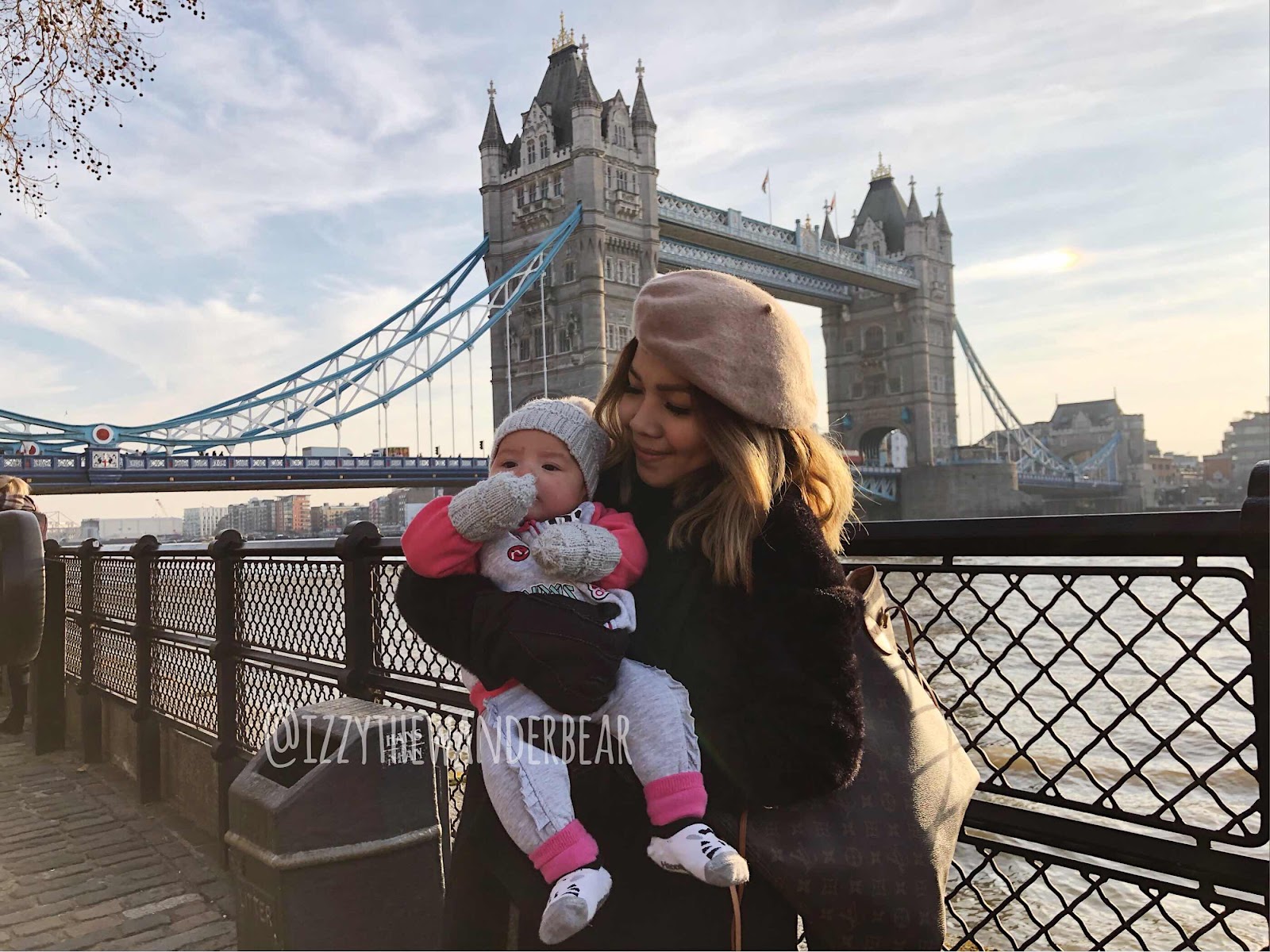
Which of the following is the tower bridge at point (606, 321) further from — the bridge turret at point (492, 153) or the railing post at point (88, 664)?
the railing post at point (88, 664)

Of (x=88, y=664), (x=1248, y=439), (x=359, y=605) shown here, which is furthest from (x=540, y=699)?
(x=1248, y=439)

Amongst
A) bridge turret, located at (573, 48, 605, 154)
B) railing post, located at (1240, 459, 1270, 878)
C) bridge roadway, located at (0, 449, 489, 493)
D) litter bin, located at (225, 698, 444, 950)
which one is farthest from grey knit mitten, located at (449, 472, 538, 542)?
bridge turret, located at (573, 48, 605, 154)

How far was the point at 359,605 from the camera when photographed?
2510 mm

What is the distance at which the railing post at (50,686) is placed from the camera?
4523mm

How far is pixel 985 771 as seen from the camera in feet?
19.6

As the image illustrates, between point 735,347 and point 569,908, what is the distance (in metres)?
0.76

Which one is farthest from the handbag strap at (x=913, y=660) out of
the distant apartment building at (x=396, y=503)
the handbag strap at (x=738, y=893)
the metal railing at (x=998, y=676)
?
the distant apartment building at (x=396, y=503)

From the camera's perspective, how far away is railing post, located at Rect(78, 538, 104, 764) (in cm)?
427

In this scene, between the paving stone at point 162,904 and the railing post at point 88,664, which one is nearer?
the paving stone at point 162,904

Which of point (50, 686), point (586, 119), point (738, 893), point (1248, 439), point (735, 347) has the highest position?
point (586, 119)

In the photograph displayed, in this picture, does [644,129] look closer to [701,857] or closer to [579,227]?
[579,227]

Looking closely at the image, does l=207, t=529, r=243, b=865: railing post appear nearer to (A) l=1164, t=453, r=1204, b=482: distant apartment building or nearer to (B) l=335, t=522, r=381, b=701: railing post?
(B) l=335, t=522, r=381, b=701: railing post

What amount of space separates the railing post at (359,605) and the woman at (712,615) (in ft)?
3.74

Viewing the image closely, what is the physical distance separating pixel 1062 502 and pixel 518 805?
52.7 metres
